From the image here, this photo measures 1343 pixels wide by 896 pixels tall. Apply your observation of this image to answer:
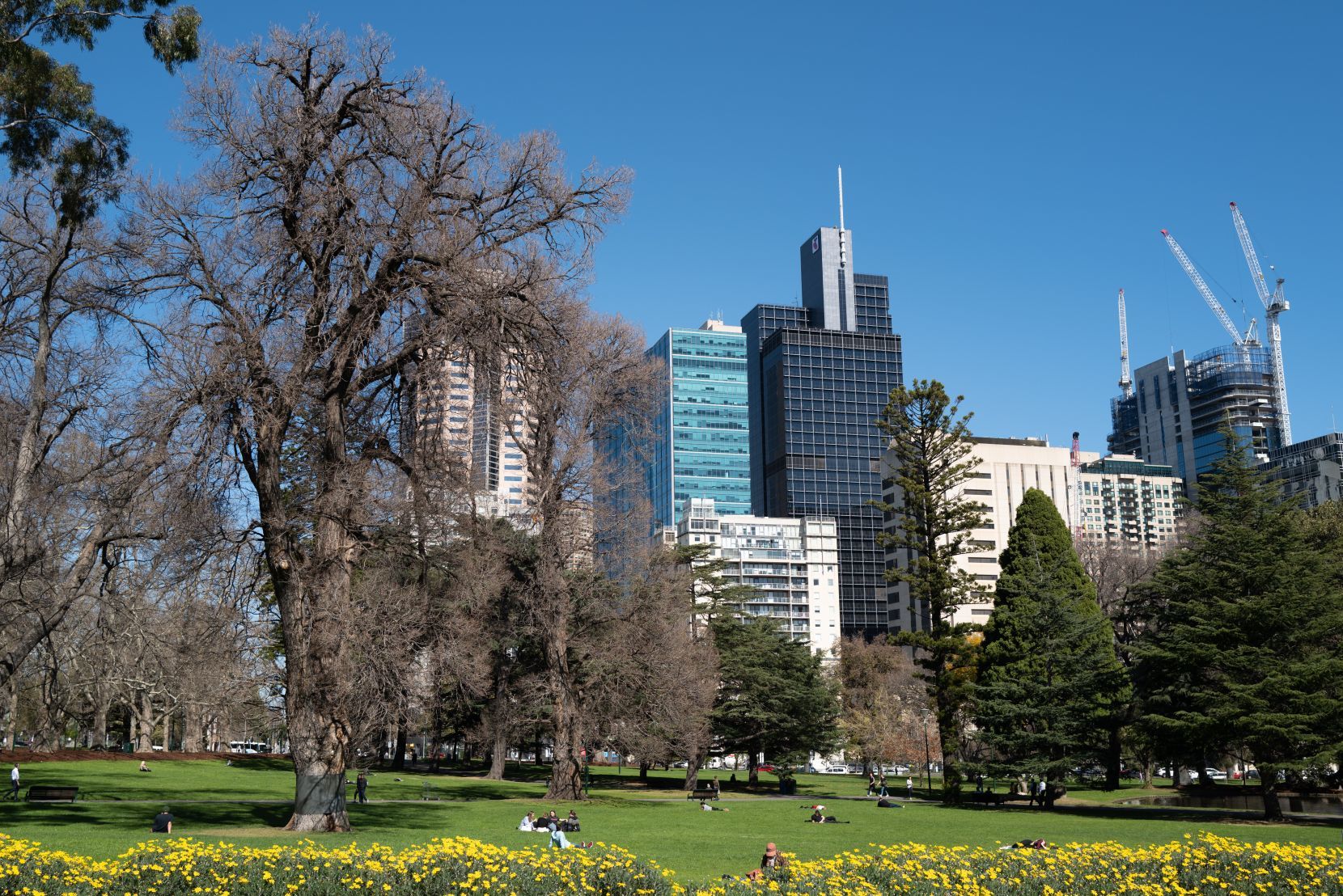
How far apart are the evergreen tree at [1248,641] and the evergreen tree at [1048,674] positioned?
259cm

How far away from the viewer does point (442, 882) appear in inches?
452

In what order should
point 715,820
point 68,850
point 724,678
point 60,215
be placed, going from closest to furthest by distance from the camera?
point 68,850 → point 60,215 → point 715,820 → point 724,678

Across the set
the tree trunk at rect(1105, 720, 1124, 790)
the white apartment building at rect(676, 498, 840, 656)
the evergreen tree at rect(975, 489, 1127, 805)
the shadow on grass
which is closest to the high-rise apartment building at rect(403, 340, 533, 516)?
the shadow on grass

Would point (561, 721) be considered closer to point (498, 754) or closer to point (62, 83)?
point (498, 754)

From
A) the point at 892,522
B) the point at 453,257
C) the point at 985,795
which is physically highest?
the point at 892,522

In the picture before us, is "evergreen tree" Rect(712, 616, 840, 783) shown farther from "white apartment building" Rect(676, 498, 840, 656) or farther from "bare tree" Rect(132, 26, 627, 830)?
"white apartment building" Rect(676, 498, 840, 656)

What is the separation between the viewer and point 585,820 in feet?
107

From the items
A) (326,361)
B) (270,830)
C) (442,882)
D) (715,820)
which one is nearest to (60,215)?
(326,361)

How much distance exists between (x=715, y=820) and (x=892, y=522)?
135 meters

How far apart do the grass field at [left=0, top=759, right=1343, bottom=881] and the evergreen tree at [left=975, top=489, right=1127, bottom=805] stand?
253 cm

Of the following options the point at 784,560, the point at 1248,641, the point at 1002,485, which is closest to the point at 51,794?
the point at 1248,641

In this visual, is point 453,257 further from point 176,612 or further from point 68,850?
point 176,612

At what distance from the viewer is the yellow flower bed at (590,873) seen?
36.9 feet

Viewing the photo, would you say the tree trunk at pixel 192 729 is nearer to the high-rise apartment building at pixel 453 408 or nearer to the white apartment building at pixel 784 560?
the high-rise apartment building at pixel 453 408
